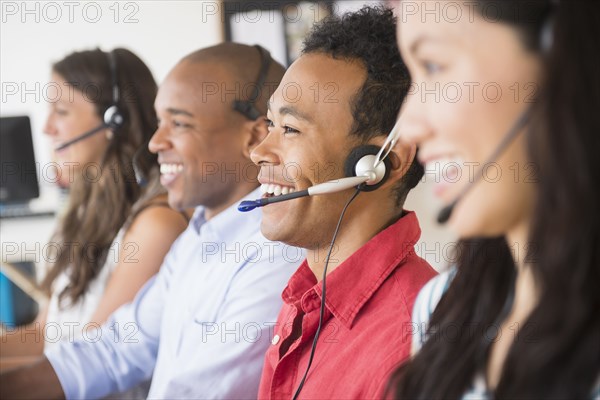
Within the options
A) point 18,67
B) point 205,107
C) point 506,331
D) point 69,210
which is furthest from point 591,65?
point 18,67

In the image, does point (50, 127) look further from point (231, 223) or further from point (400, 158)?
point (400, 158)

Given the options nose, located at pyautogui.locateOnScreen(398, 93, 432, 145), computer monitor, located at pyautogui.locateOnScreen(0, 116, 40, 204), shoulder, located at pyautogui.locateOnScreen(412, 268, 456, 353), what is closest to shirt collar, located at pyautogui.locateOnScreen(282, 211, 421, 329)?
shoulder, located at pyautogui.locateOnScreen(412, 268, 456, 353)

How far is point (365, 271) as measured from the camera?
1.12 metres

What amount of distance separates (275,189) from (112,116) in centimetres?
103

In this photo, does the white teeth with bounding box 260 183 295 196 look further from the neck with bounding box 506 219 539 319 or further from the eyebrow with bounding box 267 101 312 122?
the neck with bounding box 506 219 539 319

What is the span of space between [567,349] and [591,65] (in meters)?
0.24

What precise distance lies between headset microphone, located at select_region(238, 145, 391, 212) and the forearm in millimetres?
757

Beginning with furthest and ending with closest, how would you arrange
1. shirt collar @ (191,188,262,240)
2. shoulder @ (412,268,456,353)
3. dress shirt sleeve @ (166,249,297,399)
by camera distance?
shirt collar @ (191,188,262,240)
dress shirt sleeve @ (166,249,297,399)
shoulder @ (412,268,456,353)

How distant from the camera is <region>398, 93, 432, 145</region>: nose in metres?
0.76

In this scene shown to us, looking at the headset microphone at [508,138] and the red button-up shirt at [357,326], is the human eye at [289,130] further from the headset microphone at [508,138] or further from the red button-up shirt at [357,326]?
the headset microphone at [508,138]

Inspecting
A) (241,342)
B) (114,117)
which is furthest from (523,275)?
(114,117)

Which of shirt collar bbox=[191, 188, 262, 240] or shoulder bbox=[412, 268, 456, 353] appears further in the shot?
shirt collar bbox=[191, 188, 262, 240]

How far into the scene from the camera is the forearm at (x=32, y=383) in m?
1.54

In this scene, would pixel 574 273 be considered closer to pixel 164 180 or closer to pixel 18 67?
pixel 164 180
